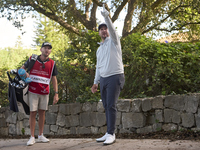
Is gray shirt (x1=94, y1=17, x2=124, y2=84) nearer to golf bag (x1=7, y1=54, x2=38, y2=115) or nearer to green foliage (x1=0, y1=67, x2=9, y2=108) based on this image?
golf bag (x1=7, y1=54, x2=38, y2=115)

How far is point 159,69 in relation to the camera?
638 cm

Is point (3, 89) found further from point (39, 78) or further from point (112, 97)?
point (112, 97)

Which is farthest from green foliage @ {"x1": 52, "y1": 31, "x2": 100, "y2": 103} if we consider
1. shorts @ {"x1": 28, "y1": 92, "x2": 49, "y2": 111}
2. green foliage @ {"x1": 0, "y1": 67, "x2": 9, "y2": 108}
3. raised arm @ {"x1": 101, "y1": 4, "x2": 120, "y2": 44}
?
raised arm @ {"x1": 101, "y1": 4, "x2": 120, "y2": 44}

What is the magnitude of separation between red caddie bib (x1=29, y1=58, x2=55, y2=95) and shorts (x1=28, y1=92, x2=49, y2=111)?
0.08 m

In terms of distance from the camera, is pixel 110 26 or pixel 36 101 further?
pixel 36 101

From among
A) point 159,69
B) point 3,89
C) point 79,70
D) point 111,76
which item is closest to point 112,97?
point 111,76

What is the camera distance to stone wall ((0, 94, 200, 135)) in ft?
17.3

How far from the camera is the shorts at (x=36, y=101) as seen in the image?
16.5 feet

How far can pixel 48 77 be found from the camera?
5.22 meters

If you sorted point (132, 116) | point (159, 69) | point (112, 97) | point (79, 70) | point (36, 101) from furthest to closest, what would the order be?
point (79, 70) → point (159, 69) → point (132, 116) → point (36, 101) → point (112, 97)

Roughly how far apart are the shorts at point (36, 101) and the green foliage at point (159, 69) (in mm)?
2421

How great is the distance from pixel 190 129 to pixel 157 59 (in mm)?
1893

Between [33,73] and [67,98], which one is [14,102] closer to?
[33,73]

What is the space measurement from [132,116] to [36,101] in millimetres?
2206
